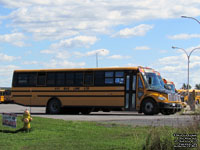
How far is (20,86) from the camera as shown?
32.5m

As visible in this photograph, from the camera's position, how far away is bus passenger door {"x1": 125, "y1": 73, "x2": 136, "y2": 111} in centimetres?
2919

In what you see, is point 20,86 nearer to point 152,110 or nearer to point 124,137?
point 152,110

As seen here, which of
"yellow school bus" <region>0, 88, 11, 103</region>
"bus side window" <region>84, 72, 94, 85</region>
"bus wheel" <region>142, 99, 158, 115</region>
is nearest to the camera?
"bus wheel" <region>142, 99, 158, 115</region>

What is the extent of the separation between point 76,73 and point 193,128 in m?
20.7

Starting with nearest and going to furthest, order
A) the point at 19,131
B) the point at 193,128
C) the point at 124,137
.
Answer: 1. the point at 193,128
2. the point at 124,137
3. the point at 19,131

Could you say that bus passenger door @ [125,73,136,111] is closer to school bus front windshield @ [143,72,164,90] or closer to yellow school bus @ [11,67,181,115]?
yellow school bus @ [11,67,181,115]

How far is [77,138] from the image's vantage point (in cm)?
1407

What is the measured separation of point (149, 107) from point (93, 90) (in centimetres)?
384

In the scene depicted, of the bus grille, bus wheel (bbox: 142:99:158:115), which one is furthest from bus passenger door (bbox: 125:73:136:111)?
the bus grille

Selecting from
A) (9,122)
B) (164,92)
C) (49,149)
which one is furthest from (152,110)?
(49,149)

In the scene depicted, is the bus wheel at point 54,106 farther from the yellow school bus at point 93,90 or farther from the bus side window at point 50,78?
the bus side window at point 50,78

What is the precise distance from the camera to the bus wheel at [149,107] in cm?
2862

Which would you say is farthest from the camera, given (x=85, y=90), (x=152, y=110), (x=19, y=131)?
(x=85, y=90)

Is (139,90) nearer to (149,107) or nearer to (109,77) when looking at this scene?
(149,107)
